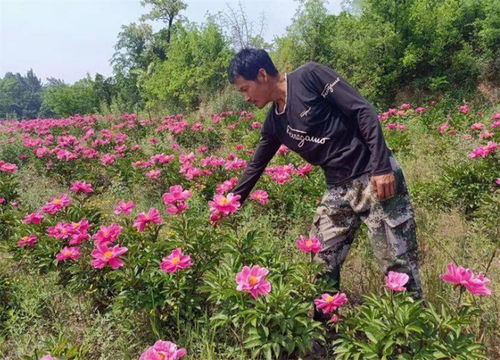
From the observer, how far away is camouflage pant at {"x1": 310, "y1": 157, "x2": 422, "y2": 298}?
6.62ft

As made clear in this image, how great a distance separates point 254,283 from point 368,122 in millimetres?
1000

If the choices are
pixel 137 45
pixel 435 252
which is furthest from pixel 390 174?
pixel 137 45

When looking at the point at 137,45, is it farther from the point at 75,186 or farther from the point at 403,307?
the point at 403,307

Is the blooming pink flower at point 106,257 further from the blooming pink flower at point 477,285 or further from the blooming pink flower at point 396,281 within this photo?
the blooming pink flower at point 477,285

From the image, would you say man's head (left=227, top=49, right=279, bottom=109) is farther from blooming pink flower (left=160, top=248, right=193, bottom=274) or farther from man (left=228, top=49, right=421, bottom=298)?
blooming pink flower (left=160, top=248, right=193, bottom=274)

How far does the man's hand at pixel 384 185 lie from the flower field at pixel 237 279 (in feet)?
1.39

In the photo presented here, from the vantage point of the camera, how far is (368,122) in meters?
1.89

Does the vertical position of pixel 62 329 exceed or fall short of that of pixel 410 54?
it falls short

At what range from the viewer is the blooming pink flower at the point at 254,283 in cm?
162

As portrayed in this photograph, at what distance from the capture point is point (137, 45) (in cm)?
3322

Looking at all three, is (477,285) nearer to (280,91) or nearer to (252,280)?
(252,280)

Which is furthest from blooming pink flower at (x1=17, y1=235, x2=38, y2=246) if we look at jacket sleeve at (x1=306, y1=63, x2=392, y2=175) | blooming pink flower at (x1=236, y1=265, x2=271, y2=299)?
jacket sleeve at (x1=306, y1=63, x2=392, y2=175)

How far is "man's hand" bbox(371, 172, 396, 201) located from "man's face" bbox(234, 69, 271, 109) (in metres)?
0.76

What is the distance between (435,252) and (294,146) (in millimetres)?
1831
